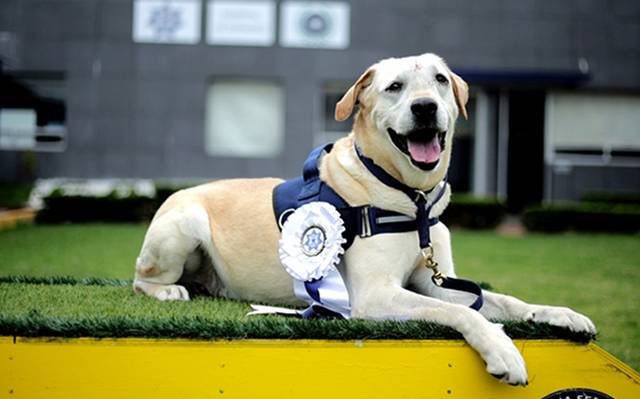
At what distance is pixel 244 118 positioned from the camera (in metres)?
17.0

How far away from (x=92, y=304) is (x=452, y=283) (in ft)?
6.10

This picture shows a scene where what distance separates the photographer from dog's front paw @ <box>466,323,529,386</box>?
222 centimetres

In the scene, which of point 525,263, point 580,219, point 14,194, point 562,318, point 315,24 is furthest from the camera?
point 315,24

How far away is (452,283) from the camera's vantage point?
298 cm

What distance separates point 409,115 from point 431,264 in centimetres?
70

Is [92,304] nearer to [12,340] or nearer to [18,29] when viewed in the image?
[12,340]

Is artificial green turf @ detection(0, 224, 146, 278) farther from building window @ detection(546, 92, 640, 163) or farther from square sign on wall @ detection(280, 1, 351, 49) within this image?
building window @ detection(546, 92, 640, 163)

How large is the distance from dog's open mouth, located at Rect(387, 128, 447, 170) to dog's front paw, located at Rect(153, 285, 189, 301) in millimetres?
1582

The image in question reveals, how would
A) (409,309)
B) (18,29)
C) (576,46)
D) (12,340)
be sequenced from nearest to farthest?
(12,340)
(409,309)
(18,29)
(576,46)

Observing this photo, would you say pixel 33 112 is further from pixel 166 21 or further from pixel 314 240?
pixel 314 240

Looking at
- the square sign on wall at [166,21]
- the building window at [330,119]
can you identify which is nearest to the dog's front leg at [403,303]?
the building window at [330,119]

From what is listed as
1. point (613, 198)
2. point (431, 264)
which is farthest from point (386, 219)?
point (613, 198)

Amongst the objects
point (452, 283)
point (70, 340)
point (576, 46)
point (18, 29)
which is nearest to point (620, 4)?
point (576, 46)

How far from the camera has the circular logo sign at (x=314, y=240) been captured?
297 cm
